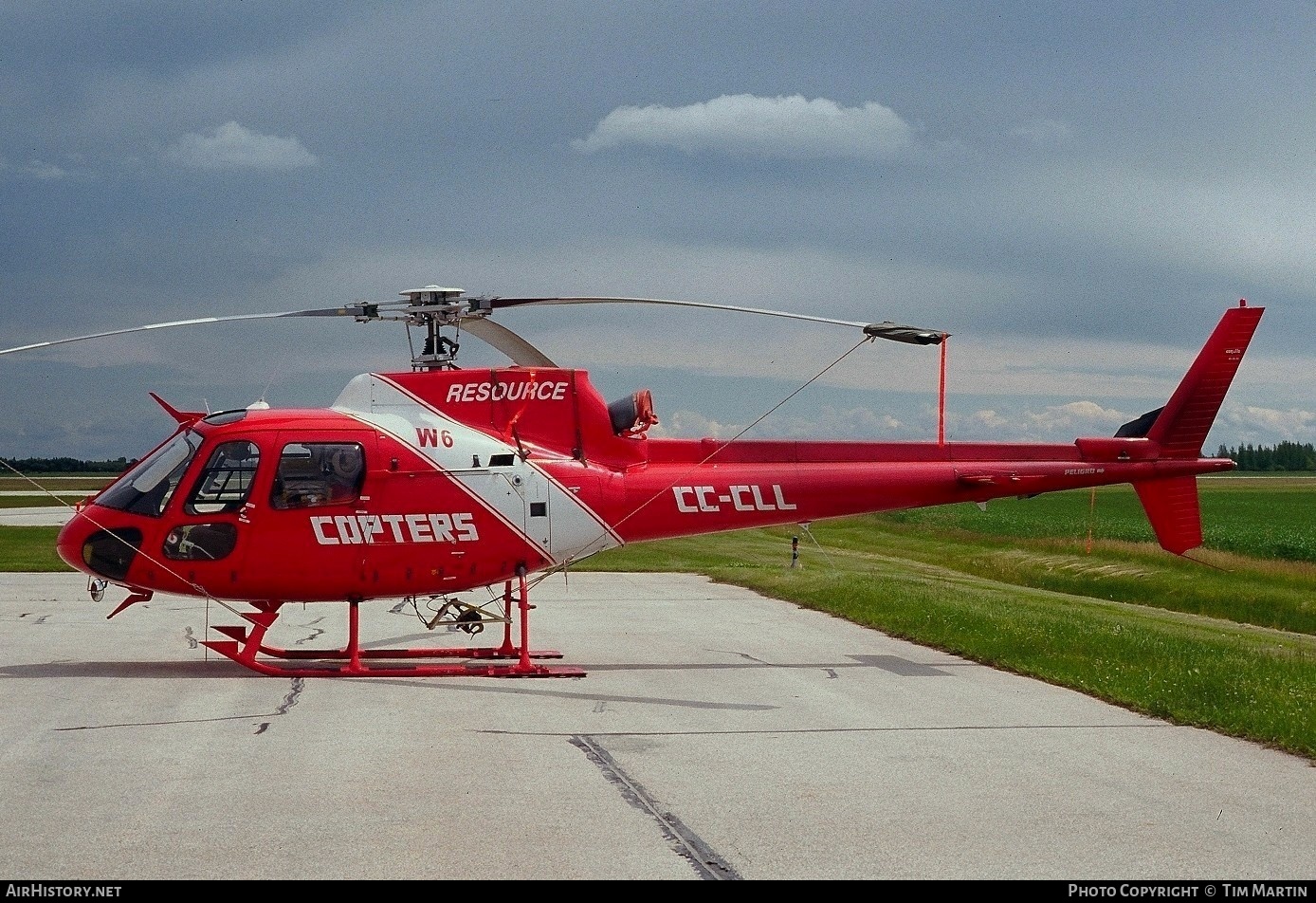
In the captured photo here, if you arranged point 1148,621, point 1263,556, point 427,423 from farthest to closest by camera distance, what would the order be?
point 1263,556, point 1148,621, point 427,423

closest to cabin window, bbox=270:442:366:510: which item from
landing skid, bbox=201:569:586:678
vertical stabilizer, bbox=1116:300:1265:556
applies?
landing skid, bbox=201:569:586:678

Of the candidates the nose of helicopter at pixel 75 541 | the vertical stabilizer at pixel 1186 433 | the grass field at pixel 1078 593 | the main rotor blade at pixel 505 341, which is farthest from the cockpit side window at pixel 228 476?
the vertical stabilizer at pixel 1186 433

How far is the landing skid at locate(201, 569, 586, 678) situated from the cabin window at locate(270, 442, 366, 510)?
1.12 metres

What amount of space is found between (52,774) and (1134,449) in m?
11.6

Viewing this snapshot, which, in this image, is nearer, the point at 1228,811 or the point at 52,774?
the point at 1228,811

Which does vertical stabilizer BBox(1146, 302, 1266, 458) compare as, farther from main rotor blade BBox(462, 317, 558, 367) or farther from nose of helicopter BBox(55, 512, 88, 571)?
nose of helicopter BBox(55, 512, 88, 571)

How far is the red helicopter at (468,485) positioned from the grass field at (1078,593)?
1.84 meters

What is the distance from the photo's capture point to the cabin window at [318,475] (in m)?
13.1

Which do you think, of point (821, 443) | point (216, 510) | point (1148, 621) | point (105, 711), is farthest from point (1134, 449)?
point (105, 711)

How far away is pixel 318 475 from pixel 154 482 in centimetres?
166

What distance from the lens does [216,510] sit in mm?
13062

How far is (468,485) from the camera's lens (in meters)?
13.4

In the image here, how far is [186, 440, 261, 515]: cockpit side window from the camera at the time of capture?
1302 cm
